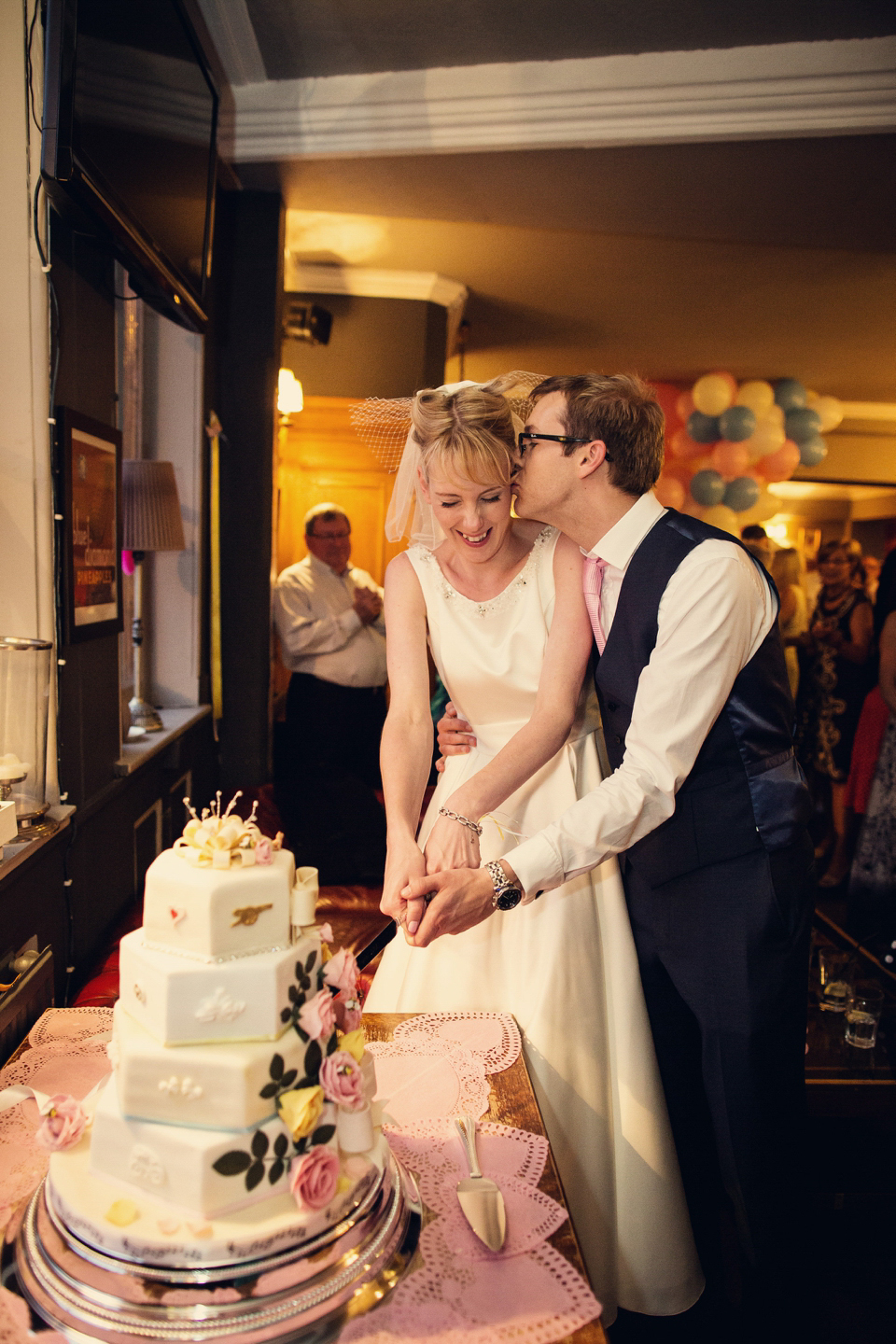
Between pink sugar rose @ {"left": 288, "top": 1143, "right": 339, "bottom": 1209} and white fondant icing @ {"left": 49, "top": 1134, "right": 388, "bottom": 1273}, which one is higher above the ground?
pink sugar rose @ {"left": 288, "top": 1143, "right": 339, "bottom": 1209}

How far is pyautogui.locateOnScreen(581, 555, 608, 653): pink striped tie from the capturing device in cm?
169

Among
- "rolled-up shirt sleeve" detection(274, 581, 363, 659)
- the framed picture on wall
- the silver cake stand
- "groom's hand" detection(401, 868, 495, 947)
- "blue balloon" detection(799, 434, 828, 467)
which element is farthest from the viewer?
"blue balloon" detection(799, 434, 828, 467)

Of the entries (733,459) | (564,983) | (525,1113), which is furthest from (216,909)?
(733,459)

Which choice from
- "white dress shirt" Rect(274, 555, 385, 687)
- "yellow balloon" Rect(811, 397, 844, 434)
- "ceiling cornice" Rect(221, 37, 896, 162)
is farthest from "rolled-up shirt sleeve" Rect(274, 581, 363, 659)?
"yellow balloon" Rect(811, 397, 844, 434)

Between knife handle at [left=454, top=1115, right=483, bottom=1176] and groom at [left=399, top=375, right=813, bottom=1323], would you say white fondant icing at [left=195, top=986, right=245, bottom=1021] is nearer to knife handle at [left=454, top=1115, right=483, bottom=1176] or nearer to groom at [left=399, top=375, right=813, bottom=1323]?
knife handle at [left=454, top=1115, right=483, bottom=1176]

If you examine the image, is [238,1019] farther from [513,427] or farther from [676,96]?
[676,96]

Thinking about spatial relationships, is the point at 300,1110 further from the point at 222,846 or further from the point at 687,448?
the point at 687,448

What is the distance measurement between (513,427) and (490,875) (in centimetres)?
86

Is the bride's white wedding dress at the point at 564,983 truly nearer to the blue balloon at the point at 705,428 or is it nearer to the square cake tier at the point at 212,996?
the square cake tier at the point at 212,996

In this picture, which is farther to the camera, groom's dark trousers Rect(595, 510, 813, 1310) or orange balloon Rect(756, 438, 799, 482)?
orange balloon Rect(756, 438, 799, 482)

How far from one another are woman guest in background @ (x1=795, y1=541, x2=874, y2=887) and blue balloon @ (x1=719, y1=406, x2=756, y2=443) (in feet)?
5.14

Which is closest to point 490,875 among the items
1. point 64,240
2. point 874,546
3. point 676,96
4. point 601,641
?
point 601,641

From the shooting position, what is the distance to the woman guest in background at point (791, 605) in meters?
5.86

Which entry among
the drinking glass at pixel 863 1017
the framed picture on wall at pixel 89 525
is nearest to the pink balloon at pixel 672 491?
the drinking glass at pixel 863 1017
